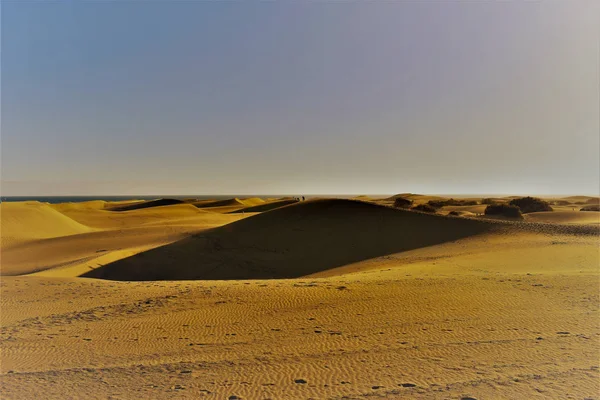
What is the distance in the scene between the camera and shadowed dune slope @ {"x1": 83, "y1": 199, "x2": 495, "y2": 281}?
59.2 ft

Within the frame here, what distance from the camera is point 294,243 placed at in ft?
72.2

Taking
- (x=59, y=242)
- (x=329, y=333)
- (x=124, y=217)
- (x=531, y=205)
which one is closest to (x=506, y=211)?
(x=531, y=205)

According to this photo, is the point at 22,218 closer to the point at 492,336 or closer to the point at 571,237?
the point at 492,336

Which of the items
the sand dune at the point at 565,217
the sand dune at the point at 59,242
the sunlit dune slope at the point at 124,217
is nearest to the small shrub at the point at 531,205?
the sand dune at the point at 565,217

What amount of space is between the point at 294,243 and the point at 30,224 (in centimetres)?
2343

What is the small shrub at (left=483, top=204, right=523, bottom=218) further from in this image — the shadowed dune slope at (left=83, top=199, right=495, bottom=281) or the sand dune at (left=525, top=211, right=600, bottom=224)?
the shadowed dune slope at (left=83, top=199, right=495, bottom=281)

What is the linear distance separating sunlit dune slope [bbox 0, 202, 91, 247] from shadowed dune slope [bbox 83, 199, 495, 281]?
1321 cm

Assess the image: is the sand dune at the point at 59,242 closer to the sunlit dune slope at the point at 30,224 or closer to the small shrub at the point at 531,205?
the sunlit dune slope at the point at 30,224

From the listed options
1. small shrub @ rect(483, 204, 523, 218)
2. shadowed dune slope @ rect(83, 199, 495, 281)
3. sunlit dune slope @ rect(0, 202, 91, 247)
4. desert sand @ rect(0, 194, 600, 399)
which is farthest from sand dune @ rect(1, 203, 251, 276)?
small shrub @ rect(483, 204, 523, 218)

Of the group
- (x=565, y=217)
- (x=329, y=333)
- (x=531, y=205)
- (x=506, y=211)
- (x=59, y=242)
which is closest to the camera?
(x=329, y=333)

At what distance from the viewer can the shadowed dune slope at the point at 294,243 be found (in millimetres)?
18047

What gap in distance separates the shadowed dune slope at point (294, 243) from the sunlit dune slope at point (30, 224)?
520 inches

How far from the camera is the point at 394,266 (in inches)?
612

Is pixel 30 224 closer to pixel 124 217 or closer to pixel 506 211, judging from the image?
pixel 124 217
